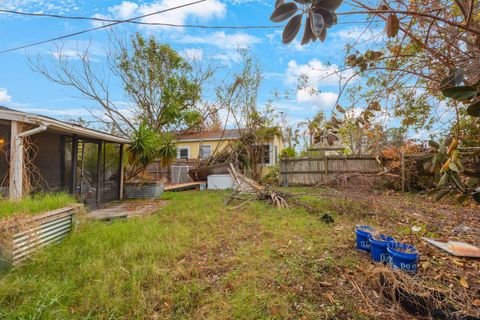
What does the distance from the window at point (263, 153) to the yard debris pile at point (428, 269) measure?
7.56 meters

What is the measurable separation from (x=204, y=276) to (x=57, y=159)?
5171 millimetres

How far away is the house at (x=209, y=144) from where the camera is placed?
44.9 feet

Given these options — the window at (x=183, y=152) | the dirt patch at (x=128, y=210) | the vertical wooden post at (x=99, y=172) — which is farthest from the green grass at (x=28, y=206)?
the window at (x=183, y=152)

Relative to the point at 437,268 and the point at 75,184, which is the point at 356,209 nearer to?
the point at 437,268

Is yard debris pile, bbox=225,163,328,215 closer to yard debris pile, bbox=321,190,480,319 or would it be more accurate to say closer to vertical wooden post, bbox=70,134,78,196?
yard debris pile, bbox=321,190,480,319

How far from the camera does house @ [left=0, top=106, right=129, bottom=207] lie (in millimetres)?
4336

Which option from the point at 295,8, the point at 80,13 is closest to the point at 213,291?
the point at 295,8

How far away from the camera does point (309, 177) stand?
37.2 ft

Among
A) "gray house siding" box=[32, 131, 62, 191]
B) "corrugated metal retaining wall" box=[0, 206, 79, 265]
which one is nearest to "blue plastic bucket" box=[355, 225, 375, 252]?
"corrugated metal retaining wall" box=[0, 206, 79, 265]

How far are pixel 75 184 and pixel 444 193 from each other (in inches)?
276

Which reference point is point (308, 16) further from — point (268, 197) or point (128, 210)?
point (128, 210)

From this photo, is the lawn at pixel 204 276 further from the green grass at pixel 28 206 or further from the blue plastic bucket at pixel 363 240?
the green grass at pixel 28 206

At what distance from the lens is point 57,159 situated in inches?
227

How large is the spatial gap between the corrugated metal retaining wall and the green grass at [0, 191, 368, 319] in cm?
15
